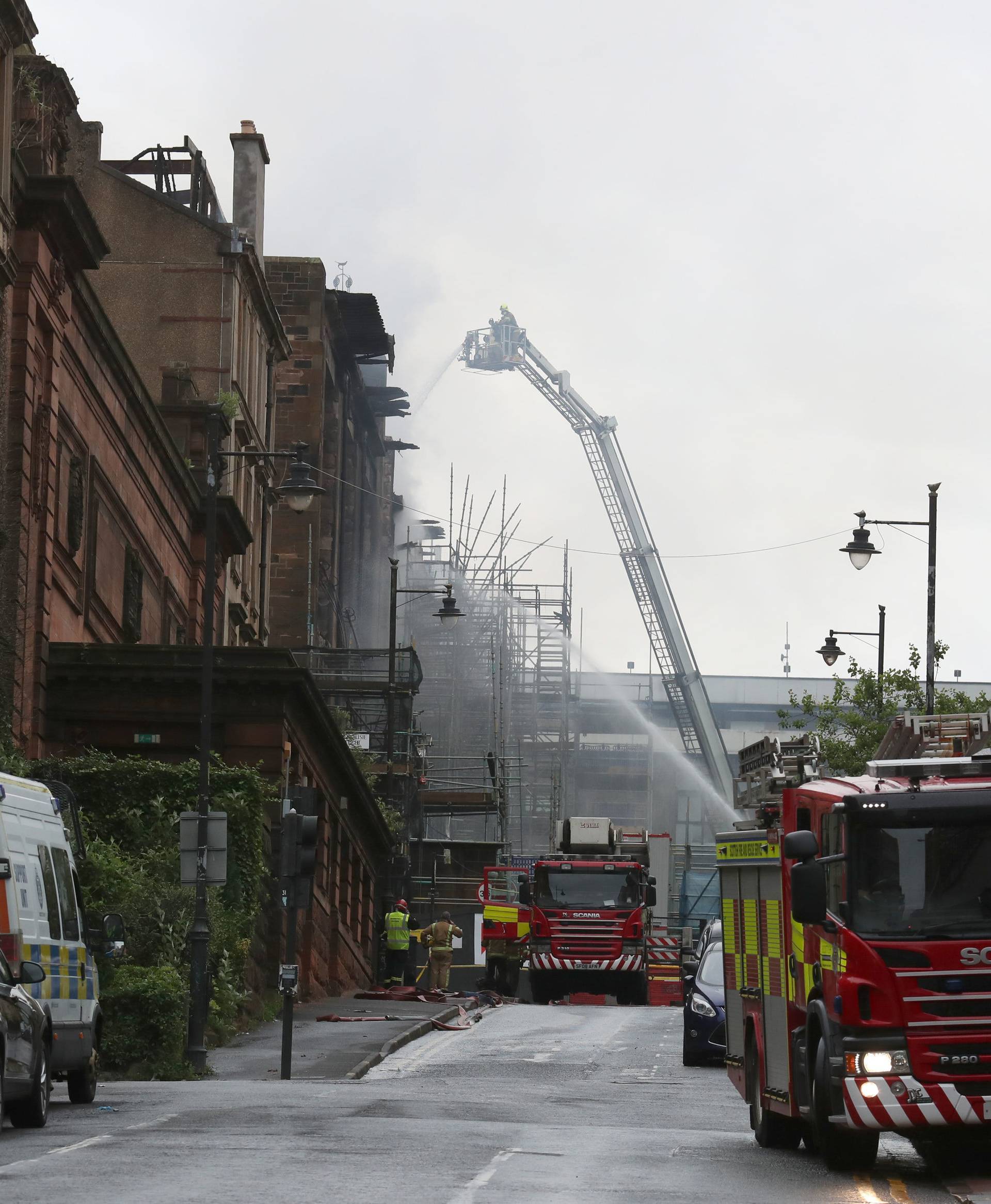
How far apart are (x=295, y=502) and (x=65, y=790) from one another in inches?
444

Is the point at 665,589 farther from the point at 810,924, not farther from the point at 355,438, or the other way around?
the point at 810,924

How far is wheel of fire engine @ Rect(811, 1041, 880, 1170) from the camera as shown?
1321 centimetres

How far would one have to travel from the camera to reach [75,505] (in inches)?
1485

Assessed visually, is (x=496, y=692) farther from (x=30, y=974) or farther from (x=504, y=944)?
(x=30, y=974)

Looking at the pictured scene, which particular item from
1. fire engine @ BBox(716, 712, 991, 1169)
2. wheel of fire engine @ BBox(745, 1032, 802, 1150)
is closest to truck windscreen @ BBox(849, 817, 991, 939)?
fire engine @ BBox(716, 712, 991, 1169)

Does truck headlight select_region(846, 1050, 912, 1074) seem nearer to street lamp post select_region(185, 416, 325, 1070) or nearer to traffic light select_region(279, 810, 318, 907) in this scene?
traffic light select_region(279, 810, 318, 907)

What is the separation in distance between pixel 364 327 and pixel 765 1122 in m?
68.4

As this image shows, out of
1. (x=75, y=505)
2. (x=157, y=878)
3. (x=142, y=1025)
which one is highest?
(x=75, y=505)

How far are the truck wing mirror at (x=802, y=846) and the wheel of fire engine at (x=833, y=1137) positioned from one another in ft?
3.85

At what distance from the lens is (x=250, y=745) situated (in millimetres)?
36344

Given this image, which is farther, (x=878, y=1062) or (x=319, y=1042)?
(x=319, y=1042)

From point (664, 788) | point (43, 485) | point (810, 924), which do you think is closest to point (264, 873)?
point (43, 485)

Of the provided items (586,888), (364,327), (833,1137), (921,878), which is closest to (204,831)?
(833,1137)

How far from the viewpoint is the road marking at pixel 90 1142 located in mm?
12820
